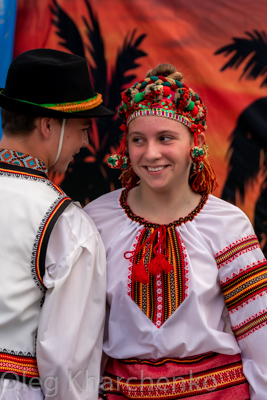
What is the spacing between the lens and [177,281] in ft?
6.97

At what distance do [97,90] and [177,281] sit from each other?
1.39m

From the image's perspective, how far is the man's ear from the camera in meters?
2.03

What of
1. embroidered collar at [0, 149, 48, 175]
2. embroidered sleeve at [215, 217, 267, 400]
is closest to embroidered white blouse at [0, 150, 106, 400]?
embroidered collar at [0, 149, 48, 175]

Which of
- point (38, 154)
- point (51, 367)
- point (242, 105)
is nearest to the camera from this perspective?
point (51, 367)

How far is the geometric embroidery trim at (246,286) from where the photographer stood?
210 cm

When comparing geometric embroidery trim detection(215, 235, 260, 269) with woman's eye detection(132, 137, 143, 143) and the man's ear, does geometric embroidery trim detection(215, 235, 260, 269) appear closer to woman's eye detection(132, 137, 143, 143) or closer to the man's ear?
woman's eye detection(132, 137, 143, 143)

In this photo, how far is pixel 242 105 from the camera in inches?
118

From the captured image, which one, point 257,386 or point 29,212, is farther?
point 257,386

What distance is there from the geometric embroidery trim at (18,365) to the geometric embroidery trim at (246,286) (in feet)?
2.55

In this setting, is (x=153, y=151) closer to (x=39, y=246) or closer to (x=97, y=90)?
(x=39, y=246)

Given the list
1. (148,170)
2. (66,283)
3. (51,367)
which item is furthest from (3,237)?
(148,170)

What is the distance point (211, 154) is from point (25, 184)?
1.38 meters

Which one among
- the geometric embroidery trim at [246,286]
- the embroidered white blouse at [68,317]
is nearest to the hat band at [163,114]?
the embroidered white blouse at [68,317]

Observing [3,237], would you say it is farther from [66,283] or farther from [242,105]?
[242,105]
